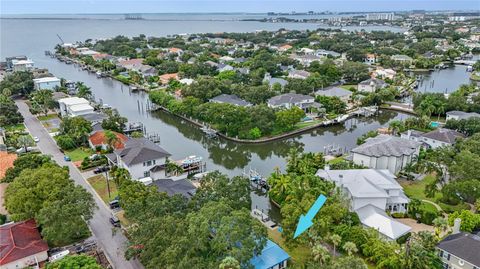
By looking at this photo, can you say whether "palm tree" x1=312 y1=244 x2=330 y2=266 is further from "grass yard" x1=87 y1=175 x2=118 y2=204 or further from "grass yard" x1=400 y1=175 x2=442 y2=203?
"grass yard" x1=87 y1=175 x2=118 y2=204

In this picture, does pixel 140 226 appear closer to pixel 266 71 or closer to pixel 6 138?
pixel 6 138

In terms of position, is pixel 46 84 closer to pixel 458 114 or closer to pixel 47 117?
pixel 47 117

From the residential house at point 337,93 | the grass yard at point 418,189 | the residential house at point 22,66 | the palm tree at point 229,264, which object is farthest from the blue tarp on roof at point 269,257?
the residential house at point 22,66

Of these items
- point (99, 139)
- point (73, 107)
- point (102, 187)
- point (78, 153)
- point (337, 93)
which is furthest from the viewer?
point (337, 93)

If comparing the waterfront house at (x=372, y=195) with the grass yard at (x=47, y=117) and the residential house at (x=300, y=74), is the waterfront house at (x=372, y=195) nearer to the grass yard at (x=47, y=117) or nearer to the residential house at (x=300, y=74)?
the grass yard at (x=47, y=117)

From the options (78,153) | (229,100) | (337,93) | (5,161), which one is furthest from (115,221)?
(337,93)

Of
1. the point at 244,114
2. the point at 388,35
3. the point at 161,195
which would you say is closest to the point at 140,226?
the point at 161,195
